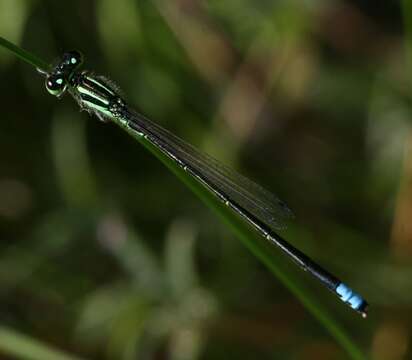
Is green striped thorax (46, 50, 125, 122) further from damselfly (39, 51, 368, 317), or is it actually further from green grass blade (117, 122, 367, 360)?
green grass blade (117, 122, 367, 360)

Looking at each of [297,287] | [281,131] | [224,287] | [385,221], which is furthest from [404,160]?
[297,287]

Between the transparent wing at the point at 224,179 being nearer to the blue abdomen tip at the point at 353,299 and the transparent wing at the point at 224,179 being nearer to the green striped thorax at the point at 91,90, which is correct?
the green striped thorax at the point at 91,90

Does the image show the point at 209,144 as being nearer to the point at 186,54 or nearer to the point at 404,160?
the point at 186,54

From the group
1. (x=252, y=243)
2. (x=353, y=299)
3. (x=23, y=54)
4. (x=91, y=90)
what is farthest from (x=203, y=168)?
(x=23, y=54)

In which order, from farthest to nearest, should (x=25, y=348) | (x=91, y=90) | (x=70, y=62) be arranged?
(x=91, y=90) < (x=70, y=62) < (x=25, y=348)

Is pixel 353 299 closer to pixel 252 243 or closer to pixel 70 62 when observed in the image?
pixel 252 243

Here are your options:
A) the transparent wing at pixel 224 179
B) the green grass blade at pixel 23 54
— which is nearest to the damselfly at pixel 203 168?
the transparent wing at pixel 224 179

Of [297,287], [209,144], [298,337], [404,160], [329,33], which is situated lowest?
[297,287]
